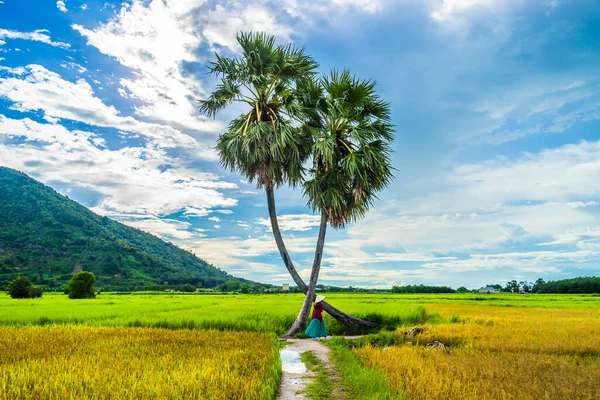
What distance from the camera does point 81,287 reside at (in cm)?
5306

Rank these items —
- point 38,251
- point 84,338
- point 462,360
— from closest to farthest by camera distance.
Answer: point 462,360 → point 84,338 → point 38,251

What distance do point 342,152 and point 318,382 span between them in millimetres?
12713

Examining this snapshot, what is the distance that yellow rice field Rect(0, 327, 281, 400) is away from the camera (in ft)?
21.8

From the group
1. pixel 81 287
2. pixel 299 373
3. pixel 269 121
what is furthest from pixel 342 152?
pixel 81 287

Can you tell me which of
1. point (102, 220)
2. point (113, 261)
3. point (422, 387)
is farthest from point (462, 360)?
point (102, 220)

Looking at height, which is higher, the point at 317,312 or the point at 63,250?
the point at 63,250

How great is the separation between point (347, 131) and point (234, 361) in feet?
42.9

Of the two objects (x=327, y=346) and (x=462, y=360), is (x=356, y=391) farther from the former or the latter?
(x=327, y=346)

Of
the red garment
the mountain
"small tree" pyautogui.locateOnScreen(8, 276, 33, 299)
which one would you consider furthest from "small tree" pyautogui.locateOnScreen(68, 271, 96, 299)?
the red garment

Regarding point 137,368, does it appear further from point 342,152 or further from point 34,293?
point 34,293

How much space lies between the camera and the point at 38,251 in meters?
96.2

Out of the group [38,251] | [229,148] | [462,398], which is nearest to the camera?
[462,398]

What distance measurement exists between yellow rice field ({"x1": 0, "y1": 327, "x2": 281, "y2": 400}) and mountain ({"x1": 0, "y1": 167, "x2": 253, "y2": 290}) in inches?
3154

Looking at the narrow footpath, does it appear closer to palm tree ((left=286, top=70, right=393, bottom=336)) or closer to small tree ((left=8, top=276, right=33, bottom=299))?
palm tree ((left=286, top=70, right=393, bottom=336))
